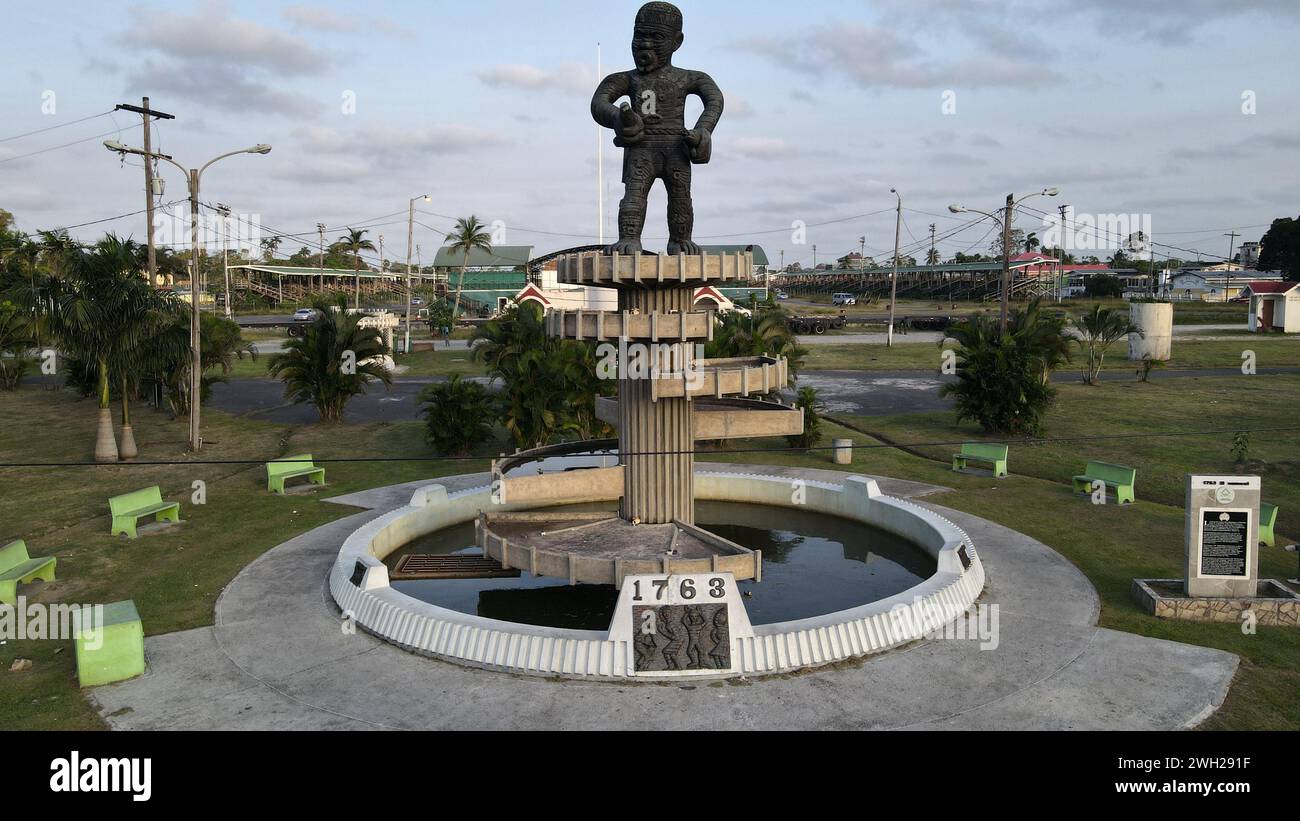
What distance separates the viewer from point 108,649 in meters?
11.7

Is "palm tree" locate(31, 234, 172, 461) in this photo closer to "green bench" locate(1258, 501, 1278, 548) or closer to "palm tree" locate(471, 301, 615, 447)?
"palm tree" locate(471, 301, 615, 447)

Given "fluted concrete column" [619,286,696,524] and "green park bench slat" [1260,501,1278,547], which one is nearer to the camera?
"fluted concrete column" [619,286,696,524]

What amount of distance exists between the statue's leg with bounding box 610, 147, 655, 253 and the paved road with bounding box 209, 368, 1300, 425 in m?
16.4

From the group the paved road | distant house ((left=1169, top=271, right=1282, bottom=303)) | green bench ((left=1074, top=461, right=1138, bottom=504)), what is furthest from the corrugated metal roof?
green bench ((left=1074, top=461, right=1138, bottom=504))

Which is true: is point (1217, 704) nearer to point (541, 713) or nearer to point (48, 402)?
point (541, 713)

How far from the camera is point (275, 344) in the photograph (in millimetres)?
60812

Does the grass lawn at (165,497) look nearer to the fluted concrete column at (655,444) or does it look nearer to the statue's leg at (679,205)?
the fluted concrete column at (655,444)

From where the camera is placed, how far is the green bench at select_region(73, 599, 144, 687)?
11516 mm

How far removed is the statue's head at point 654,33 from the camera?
50.3ft

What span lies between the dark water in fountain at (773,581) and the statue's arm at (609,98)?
825cm

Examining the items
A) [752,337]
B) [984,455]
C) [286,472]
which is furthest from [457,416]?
[984,455]

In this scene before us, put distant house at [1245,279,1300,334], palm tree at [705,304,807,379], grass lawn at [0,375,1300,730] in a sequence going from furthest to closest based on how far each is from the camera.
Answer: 1. distant house at [1245,279,1300,334]
2. palm tree at [705,304,807,379]
3. grass lawn at [0,375,1300,730]

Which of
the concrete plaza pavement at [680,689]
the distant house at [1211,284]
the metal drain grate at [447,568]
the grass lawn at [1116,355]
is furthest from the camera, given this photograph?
the distant house at [1211,284]

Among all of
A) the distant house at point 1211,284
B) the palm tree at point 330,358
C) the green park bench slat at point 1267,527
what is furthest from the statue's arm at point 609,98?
the distant house at point 1211,284
